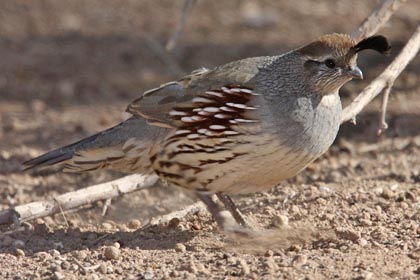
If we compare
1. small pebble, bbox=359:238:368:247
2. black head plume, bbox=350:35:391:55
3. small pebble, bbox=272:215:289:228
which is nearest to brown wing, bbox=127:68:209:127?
small pebble, bbox=272:215:289:228

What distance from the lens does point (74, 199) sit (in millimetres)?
6320

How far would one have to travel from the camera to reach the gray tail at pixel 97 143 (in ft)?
20.0

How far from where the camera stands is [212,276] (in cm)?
499

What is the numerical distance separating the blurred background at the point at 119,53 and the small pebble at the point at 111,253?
89.0 inches

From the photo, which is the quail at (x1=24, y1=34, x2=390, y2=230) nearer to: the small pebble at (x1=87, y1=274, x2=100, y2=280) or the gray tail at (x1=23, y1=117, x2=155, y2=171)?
the gray tail at (x1=23, y1=117, x2=155, y2=171)

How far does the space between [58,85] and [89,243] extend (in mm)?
4538

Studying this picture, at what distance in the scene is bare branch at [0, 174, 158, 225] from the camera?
6.08 meters

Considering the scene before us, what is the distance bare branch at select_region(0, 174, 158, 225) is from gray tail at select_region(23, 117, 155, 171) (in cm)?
28

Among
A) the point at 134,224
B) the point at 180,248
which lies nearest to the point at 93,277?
the point at 180,248

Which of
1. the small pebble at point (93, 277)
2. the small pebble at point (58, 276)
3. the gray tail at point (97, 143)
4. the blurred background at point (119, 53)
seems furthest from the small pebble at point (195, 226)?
the blurred background at point (119, 53)

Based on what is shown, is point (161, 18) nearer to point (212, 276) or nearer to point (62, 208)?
point (62, 208)

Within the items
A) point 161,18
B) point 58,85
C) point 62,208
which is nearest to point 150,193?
point 62,208

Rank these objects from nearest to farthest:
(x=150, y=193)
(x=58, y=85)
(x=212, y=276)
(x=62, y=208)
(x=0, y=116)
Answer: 1. (x=212, y=276)
2. (x=62, y=208)
3. (x=150, y=193)
4. (x=0, y=116)
5. (x=58, y=85)

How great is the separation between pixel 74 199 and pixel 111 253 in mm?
1038
